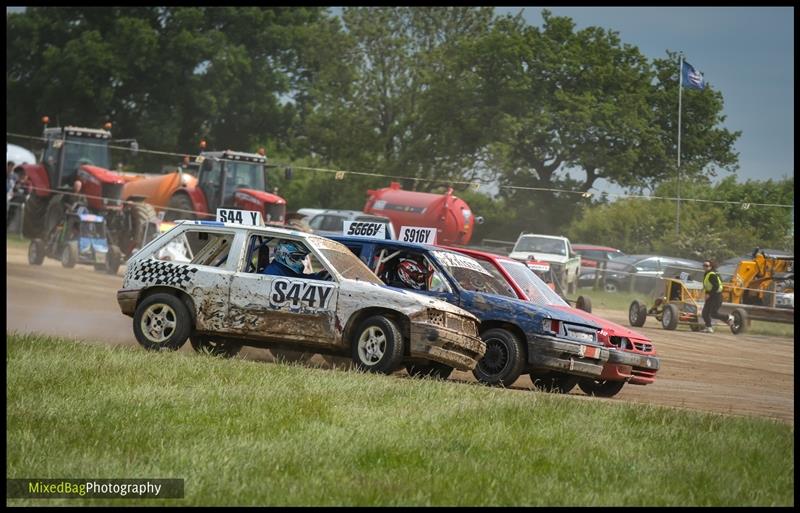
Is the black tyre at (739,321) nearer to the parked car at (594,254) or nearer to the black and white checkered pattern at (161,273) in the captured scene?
the parked car at (594,254)

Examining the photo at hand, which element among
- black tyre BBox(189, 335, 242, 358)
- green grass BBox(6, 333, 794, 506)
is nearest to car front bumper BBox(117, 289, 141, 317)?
black tyre BBox(189, 335, 242, 358)

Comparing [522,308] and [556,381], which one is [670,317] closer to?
[556,381]

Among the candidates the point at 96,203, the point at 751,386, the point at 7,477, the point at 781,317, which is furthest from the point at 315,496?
the point at 96,203

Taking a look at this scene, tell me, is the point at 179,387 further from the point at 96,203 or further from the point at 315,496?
the point at 96,203

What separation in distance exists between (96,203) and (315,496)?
81.5 ft

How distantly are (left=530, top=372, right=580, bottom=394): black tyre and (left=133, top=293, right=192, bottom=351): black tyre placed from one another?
3.82 metres

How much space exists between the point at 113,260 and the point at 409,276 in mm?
15468

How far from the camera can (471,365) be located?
13.4 m

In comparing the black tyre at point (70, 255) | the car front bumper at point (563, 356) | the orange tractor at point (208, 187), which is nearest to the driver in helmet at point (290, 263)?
the car front bumper at point (563, 356)

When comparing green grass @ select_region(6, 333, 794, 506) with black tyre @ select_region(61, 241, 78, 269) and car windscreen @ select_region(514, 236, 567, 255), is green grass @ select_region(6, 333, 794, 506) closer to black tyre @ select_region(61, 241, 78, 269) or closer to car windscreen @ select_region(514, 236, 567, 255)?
black tyre @ select_region(61, 241, 78, 269)

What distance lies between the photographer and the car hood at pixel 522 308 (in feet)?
45.3

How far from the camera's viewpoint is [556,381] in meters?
14.7

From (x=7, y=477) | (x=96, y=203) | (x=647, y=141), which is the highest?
(x=647, y=141)

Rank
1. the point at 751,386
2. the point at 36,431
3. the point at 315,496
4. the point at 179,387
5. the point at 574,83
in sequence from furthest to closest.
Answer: the point at 574,83
the point at 751,386
the point at 179,387
the point at 36,431
the point at 315,496
